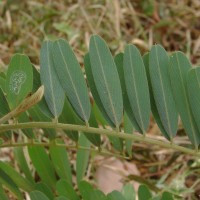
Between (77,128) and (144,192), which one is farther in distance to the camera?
(144,192)

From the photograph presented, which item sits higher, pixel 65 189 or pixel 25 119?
pixel 25 119

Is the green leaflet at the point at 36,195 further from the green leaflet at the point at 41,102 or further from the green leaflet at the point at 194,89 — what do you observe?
the green leaflet at the point at 194,89

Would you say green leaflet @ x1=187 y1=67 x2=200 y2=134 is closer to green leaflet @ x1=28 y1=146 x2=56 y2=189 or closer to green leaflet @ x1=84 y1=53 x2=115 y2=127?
green leaflet @ x1=84 y1=53 x2=115 y2=127

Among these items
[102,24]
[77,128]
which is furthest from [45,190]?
[102,24]

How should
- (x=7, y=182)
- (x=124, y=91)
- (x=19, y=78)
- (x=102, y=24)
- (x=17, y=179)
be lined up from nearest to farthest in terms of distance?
(x=19, y=78) < (x=124, y=91) < (x=7, y=182) < (x=17, y=179) < (x=102, y=24)

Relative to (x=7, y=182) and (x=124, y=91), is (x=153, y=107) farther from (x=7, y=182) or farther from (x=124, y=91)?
(x=7, y=182)

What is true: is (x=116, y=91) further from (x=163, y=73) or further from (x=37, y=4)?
(x=37, y=4)

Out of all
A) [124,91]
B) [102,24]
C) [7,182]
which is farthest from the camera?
[102,24]
